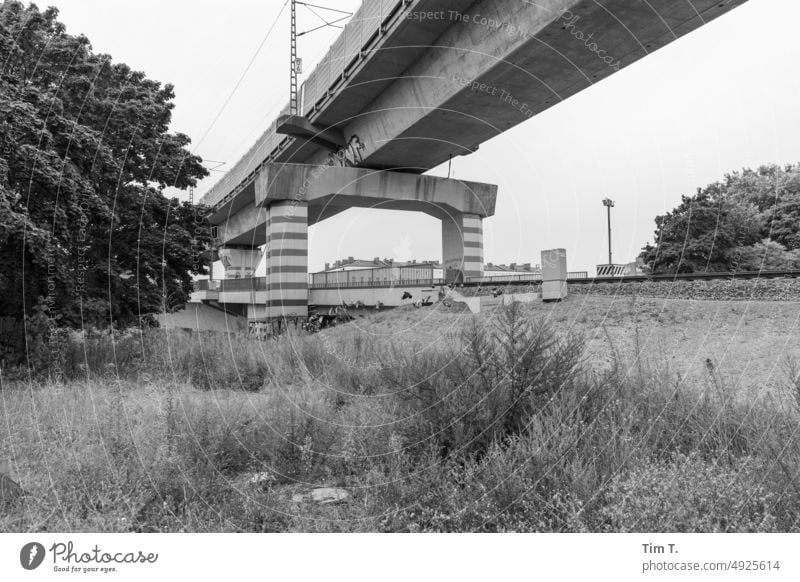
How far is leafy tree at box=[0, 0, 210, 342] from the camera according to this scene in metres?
8.57

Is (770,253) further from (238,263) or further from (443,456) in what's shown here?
(238,263)

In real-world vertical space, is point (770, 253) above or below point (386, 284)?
above

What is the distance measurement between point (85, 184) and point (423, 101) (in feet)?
30.0

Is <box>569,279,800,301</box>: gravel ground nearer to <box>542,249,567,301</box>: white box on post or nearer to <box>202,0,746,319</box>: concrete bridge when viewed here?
<box>542,249,567,301</box>: white box on post

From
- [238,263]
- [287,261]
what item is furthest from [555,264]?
[238,263]

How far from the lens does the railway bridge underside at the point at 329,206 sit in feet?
68.2

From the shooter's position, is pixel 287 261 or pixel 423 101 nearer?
pixel 423 101

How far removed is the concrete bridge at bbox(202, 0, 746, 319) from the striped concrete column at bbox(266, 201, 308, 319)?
0.05 meters

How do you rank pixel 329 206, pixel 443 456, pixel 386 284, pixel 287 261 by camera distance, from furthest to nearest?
pixel 329 206 < pixel 287 261 < pixel 386 284 < pixel 443 456

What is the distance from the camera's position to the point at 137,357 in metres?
12.7

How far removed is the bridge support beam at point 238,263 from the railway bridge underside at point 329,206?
5.25 metres

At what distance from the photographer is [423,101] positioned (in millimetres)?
14195

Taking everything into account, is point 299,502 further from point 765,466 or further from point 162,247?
point 162,247

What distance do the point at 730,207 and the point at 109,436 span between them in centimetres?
826
